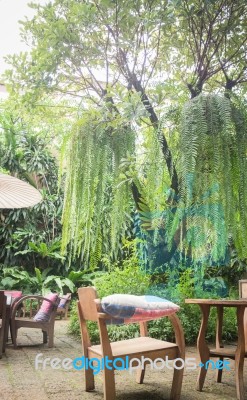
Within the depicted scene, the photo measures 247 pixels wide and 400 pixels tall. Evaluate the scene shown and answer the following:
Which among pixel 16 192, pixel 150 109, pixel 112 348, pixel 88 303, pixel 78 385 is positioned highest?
pixel 150 109

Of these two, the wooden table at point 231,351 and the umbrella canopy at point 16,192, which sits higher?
the umbrella canopy at point 16,192

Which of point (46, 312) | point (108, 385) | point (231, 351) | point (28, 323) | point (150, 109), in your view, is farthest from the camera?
point (46, 312)

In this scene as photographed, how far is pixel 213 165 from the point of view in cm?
235

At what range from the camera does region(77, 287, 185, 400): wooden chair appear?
204 centimetres

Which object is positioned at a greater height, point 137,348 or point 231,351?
point 137,348

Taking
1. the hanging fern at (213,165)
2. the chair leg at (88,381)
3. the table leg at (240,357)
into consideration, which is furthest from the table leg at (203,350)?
the chair leg at (88,381)

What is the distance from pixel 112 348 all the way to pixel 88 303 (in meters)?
0.28

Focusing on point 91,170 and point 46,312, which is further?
point 46,312

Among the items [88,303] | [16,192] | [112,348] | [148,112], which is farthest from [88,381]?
[148,112]

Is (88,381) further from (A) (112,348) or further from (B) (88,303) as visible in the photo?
(B) (88,303)

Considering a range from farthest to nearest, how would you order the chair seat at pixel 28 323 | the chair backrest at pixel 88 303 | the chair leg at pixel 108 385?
1. the chair seat at pixel 28 323
2. the chair backrest at pixel 88 303
3. the chair leg at pixel 108 385

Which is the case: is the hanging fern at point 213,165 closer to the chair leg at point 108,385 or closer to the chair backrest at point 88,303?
the chair backrest at point 88,303

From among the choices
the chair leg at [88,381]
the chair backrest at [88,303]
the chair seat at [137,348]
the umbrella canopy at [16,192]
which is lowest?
the chair leg at [88,381]

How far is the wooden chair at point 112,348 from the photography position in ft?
6.71
